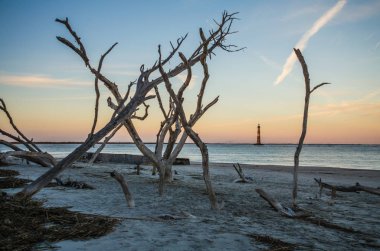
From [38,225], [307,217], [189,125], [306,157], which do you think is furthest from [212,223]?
[306,157]

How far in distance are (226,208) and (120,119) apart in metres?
2.72

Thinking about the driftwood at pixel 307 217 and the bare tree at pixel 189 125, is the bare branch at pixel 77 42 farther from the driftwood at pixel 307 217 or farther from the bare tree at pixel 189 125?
the driftwood at pixel 307 217

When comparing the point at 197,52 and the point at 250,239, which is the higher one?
the point at 197,52

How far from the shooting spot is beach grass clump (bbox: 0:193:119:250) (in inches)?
127

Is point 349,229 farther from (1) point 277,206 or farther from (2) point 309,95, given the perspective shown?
(2) point 309,95

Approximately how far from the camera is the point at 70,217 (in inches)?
163

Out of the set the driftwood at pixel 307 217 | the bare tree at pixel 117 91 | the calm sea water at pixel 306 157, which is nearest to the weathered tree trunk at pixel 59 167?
the bare tree at pixel 117 91

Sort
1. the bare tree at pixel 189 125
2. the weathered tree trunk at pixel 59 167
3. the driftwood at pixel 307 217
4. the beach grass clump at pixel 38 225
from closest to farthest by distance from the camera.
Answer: the beach grass clump at pixel 38 225, the weathered tree trunk at pixel 59 167, the driftwood at pixel 307 217, the bare tree at pixel 189 125

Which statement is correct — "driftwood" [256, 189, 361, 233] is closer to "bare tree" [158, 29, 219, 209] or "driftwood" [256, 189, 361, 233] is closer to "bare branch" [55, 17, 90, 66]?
"bare tree" [158, 29, 219, 209]

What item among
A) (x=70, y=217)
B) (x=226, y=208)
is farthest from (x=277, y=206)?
(x=70, y=217)

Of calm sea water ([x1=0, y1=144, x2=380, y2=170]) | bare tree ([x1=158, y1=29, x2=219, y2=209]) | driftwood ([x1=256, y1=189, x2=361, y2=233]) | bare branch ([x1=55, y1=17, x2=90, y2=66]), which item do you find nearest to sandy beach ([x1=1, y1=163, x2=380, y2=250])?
driftwood ([x1=256, y1=189, x2=361, y2=233])

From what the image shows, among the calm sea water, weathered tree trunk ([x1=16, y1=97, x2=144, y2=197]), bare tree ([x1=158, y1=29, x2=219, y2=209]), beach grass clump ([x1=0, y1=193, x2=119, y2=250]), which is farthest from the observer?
the calm sea water

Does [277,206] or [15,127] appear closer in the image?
[277,206]

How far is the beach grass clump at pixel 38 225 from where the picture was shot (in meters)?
3.23
